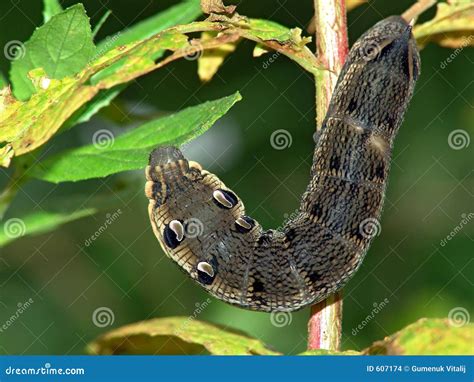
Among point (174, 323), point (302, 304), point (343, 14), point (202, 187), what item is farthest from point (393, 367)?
point (343, 14)

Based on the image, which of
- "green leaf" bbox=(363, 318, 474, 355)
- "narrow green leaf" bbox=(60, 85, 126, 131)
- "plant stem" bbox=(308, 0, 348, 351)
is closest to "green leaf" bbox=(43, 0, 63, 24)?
"narrow green leaf" bbox=(60, 85, 126, 131)

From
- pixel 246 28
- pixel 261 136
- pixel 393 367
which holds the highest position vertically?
pixel 246 28

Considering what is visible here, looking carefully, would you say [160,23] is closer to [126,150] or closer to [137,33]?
[137,33]

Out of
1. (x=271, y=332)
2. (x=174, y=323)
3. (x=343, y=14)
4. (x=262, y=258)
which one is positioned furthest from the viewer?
(x=271, y=332)

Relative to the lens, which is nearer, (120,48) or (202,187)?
(120,48)

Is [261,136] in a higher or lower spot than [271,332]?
higher

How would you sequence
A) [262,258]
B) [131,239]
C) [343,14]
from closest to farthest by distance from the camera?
1. [343,14]
2. [262,258]
3. [131,239]

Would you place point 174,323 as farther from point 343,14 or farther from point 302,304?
point 343,14
